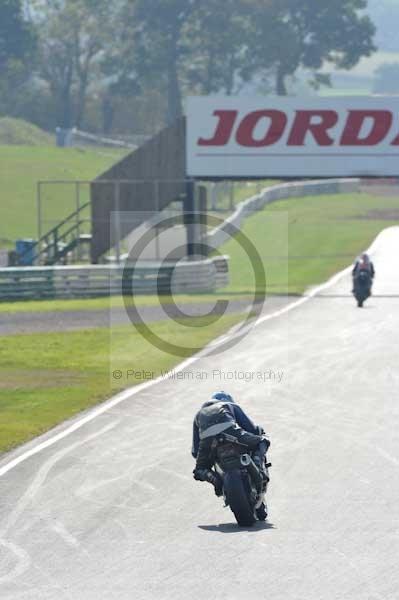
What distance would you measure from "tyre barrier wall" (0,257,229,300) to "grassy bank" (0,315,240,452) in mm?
6433

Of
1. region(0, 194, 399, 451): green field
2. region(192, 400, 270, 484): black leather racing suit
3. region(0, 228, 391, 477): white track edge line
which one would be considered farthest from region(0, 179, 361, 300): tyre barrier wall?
region(192, 400, 270, 484): black leather racing suit

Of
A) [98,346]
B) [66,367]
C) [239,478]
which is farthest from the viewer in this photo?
[98,346]

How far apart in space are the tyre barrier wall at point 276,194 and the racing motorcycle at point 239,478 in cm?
4348

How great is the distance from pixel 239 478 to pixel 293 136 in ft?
103

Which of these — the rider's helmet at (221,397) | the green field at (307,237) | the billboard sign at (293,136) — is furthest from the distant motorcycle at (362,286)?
the rider's helmet at (221,397)

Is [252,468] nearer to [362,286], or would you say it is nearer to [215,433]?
[215,433]

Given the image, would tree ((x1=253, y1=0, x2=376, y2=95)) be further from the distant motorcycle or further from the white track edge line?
the white track edge line

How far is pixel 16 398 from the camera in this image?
23703 mm

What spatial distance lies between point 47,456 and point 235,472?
4.89 m

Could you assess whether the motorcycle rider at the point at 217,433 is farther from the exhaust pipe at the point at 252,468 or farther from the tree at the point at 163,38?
the tree at the point at 163,38

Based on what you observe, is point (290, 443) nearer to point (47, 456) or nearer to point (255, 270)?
point (47, 456)

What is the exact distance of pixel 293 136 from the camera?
145ft

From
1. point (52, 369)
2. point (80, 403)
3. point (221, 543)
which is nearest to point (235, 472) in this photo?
point (221, 543)

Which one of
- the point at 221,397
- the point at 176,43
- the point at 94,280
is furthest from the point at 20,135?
the point at 221,397
